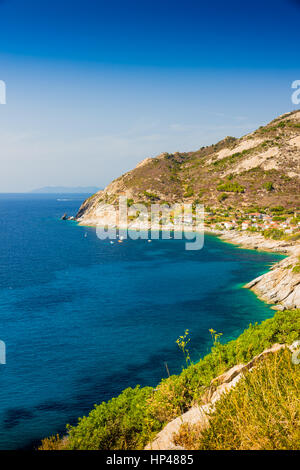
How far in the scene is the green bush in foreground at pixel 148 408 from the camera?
13.5 metres

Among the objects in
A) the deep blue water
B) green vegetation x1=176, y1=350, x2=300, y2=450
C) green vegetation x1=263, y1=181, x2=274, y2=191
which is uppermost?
green vegetation x1=263, y1=181, x2=274, y2=191

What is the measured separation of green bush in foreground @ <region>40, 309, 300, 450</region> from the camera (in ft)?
44.4

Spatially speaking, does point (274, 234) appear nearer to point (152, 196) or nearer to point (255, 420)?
point (152, 196)

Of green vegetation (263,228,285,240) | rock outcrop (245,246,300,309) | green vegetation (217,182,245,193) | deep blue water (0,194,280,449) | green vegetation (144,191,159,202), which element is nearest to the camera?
deep blue water (0,194,280,449)

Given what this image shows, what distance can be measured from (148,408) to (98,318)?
→ 21.0 m

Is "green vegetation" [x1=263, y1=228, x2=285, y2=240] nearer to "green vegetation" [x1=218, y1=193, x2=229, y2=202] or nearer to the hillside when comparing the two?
the hillside

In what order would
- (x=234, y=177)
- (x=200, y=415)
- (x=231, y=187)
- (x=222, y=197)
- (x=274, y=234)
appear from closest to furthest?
(x=200, y=415), (x=274, y=234), (x=222, y=197), (x=231, y=187), (x=234, y=177)

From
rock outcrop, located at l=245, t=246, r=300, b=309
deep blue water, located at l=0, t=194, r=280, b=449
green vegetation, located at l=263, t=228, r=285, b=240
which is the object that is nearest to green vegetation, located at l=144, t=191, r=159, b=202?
deep blue water, located at l=0, t=194, r=280, b=449

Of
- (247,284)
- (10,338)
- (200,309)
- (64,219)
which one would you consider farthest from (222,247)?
(64,219)

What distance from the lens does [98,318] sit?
113 ft

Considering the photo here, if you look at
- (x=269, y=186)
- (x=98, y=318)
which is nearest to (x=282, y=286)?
(x=98, y=318)

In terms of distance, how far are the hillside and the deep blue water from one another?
39.0 m

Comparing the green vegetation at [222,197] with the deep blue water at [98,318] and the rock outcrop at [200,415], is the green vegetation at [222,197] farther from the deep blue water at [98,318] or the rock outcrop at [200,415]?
the rock outcrop at [200,415]
